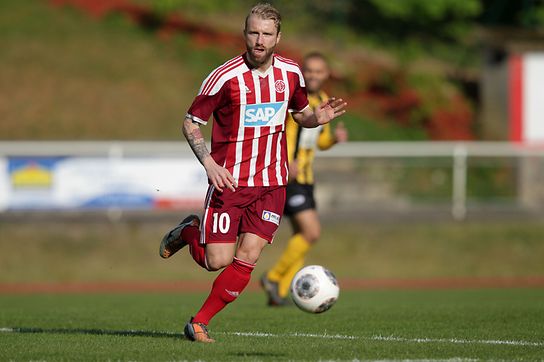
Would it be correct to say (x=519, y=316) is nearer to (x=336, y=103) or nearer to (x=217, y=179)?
(x=336, y=103)

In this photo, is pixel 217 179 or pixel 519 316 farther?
pixel 519 316

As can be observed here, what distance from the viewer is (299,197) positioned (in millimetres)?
11625

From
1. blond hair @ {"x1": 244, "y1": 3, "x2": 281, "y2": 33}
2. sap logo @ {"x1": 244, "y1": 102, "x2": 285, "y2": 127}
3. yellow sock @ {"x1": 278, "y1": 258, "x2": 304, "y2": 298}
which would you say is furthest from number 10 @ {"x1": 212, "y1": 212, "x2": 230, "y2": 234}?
yellow sock @ {"x1": 278, "y1": 258, "x2": 304, "y2": 298}

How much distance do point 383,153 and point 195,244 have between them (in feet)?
44.2

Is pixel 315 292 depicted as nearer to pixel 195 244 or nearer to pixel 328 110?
pixel 195 244

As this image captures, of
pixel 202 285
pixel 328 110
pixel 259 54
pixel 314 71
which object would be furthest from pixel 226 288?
pixel 202 285

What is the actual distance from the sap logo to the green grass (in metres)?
1.55

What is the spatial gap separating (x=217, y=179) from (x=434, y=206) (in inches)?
558

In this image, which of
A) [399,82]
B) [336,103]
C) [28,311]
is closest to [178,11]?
[399,82]

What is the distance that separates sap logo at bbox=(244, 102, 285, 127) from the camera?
24.8ft

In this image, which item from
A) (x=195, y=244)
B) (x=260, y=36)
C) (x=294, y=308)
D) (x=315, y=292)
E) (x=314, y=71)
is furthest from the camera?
(x=314, y=71)

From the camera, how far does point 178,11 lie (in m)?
38.6

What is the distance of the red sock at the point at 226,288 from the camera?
24.7ft

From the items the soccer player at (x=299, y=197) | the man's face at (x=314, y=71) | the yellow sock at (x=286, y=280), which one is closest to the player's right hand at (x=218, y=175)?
the soccer player at (x=299, y=197)
